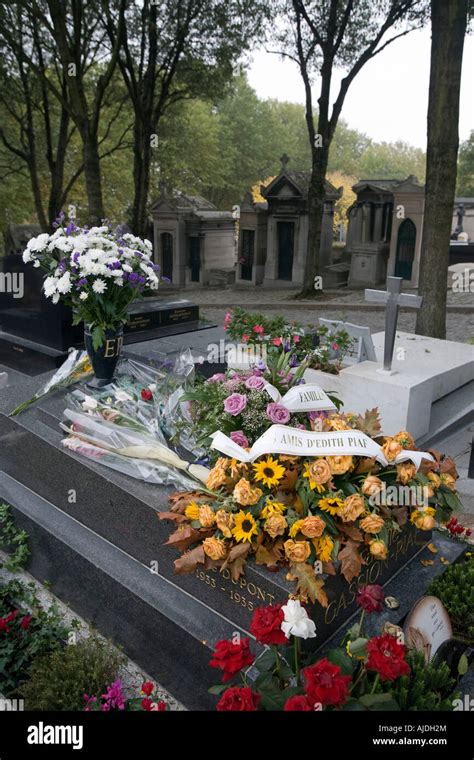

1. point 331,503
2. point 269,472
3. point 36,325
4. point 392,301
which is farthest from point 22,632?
point 36,325

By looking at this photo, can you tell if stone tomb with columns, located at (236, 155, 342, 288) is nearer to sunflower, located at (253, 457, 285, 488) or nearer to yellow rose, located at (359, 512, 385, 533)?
sunflower, located at (253, 457, 285, 488)

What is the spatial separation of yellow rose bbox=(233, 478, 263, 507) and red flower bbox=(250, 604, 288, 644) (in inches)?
30.9

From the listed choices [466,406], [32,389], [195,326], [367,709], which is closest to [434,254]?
[466,406]

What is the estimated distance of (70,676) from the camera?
12.3 ft

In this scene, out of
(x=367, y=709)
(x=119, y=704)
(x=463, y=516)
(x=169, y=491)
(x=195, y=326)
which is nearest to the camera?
(x=367, y=709)

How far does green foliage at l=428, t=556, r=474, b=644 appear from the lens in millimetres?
4102

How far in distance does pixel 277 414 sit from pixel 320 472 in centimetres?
A: 68

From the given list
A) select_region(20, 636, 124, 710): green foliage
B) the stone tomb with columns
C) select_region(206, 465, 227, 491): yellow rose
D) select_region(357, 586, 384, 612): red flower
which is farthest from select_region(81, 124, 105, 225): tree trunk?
select_region(357, 586, 384, 612): red flower

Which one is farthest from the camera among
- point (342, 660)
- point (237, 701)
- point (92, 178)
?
point (92, 178)

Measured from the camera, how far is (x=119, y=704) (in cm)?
355

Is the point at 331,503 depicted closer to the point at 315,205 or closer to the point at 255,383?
the point at 255,383
